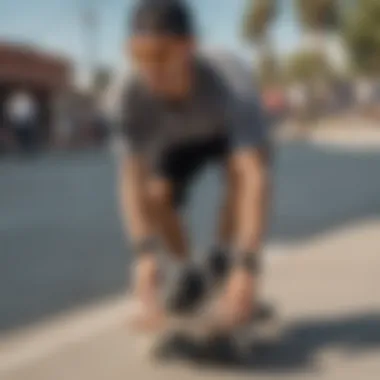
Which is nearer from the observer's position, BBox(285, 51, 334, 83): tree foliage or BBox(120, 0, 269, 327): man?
BBox(120, 0, 269, 327): man

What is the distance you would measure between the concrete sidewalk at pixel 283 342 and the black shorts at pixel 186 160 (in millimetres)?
396

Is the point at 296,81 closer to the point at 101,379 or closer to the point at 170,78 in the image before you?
the point at 170,78

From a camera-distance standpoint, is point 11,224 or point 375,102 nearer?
Result: point 375,102

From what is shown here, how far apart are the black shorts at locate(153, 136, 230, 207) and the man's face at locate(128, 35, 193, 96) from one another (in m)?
0.21

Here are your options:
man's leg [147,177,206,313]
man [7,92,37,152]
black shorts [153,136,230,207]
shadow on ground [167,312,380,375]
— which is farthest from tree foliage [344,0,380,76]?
man [7,92,37,152]

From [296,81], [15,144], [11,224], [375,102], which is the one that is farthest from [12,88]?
[11,224]

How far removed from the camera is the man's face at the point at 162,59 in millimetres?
2225

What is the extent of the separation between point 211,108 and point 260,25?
0.81ft

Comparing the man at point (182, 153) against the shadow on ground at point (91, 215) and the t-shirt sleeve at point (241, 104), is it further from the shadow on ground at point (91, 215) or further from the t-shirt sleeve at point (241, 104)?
the shadow on ground at point (91, 215)

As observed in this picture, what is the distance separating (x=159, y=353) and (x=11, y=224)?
2614 mm

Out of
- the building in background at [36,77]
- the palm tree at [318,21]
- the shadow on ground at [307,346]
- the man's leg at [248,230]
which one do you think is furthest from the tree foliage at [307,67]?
the shadow on ground at [307,346]

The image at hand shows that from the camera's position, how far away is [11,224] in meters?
5.04

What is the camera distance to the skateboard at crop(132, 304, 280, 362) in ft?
8.10

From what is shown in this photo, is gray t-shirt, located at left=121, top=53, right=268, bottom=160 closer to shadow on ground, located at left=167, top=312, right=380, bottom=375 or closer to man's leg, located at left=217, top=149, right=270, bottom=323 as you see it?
man's leg, located at left=217, top=149, right=270, bottom=323
